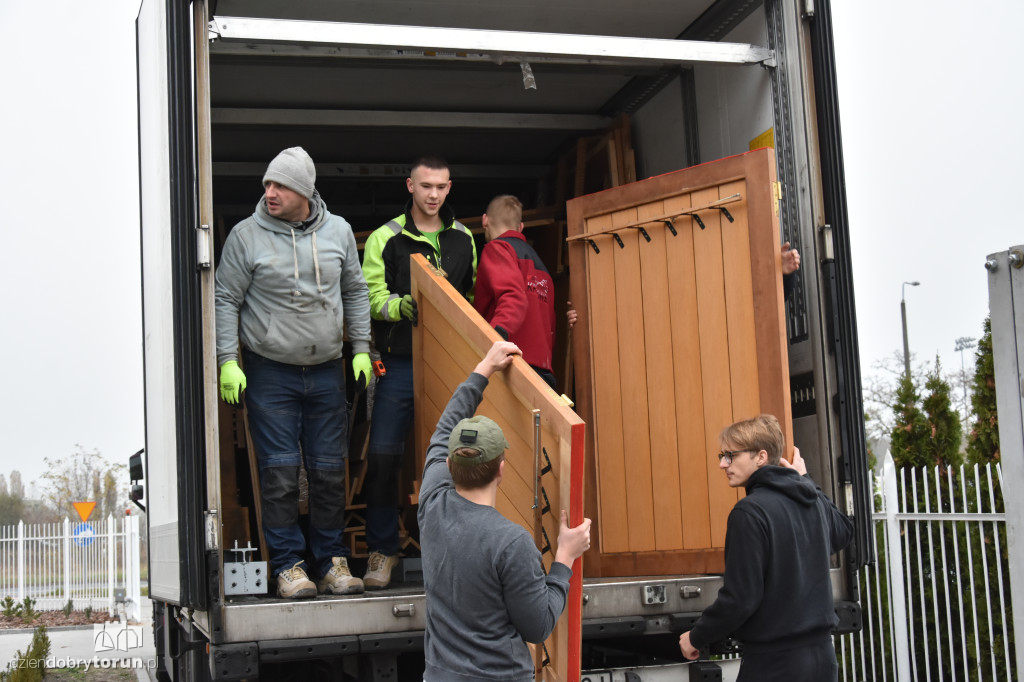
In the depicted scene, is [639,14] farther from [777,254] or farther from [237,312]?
[237,312]

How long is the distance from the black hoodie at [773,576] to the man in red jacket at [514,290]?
1529 millimetres

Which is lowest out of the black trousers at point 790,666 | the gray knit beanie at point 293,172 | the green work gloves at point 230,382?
the black trousers at point 790,666

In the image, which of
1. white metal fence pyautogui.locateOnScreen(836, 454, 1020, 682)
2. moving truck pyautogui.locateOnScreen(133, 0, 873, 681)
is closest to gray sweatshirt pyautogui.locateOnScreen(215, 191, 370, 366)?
moving truck pyautogui.locateOnScreen(133, 0, 873, 681)

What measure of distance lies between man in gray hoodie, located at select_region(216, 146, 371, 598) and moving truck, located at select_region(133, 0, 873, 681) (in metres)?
0.26

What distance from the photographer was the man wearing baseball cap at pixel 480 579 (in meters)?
2.72

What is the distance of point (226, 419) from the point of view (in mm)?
5977

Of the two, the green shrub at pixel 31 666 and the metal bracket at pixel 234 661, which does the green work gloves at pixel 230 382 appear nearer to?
the metal bracket at pixel 234 661

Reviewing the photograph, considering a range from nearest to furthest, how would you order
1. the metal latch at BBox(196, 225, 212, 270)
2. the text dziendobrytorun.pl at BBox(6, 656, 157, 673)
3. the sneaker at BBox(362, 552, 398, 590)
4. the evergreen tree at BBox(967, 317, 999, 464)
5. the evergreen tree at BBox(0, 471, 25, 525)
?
the metal latch at BBox(196, 225, 212, 270) → the sneaker at BBox(362, 552, 398, 590) → the evergreen tree at BBox(967, 317, 999, 464) → the text dziendobrytorun.pl at BBox(6, 656, 157, 673) → the evergreen tree at BBox(0, 471, 25, 525)

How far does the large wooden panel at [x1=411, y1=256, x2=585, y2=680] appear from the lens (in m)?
3.08

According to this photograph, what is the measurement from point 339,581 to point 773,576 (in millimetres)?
1738

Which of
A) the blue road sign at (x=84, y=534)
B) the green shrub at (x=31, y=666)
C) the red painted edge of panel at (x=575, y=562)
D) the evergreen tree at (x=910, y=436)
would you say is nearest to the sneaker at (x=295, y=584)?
the red painted edge of panel at (x=575, y=562)

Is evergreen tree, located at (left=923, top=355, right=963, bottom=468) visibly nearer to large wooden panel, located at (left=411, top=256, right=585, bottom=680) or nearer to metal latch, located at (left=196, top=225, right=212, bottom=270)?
large wooden panel, located at (left=411, top=256, right=585, bottom=680)

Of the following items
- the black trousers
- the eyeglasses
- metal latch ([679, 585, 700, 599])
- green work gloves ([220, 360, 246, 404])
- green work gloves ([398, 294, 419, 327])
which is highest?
green work gloves ([398, 294, 419, 327])

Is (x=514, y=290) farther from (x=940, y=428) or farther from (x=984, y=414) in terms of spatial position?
(x=940, y=428)
